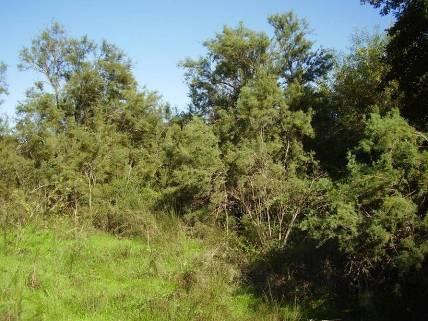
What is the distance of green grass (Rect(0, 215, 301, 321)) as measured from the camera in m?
8.43

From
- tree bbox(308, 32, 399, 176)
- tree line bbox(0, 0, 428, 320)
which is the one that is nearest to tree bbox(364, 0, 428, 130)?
tree line bbox(0, 0, 428, 320)

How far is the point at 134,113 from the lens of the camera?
30.7m

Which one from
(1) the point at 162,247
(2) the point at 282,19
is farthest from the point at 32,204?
(2) the point at 282,19

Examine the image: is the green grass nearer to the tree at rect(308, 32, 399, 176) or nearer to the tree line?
the tree line

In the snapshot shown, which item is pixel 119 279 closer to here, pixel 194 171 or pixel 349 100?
pixel 194 171

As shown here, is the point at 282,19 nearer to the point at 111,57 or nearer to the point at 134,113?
the point at 134,113

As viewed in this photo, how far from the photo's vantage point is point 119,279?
35.1 ft

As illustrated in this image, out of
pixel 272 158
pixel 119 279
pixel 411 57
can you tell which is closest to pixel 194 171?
pixel 272 158

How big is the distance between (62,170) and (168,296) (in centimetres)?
1209

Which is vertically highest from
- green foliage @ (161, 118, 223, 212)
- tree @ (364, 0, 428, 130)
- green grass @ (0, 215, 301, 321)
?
tree @ (364, 0, 428, 130)

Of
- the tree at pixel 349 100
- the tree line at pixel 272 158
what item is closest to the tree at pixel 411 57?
the tree line at pixel 272 158

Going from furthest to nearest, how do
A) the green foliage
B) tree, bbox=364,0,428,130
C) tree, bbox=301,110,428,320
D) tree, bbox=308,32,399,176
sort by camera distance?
1. tree, bbox=308,32,399,176
2. the green foliage
3. tree, bbox=364,0,428,130
4. tree, bbox=301,110,428,320

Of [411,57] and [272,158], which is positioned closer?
[411,57]

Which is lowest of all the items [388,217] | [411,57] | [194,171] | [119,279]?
[119,279]
